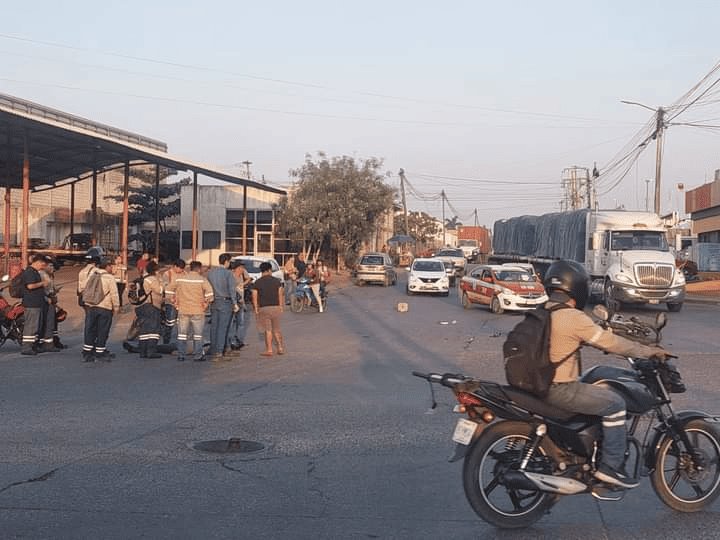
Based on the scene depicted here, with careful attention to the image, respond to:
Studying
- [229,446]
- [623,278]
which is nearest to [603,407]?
[229,446]

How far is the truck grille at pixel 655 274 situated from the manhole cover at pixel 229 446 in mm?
21729

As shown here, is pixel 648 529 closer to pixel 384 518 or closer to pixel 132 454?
pixel 384 518

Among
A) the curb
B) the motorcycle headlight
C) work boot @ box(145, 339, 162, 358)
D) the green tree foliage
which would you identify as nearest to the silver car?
the curb

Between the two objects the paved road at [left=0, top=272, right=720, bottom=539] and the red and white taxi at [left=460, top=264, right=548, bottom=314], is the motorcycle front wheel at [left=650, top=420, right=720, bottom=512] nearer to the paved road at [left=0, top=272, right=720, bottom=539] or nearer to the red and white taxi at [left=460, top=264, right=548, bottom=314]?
the paved road at [left=0, top=272, right=720, bottom=539]

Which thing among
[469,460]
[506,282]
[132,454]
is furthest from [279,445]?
[506,282]

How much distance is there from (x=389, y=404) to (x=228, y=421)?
2189mm

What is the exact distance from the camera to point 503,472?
5953mm

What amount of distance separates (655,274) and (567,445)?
23.4m

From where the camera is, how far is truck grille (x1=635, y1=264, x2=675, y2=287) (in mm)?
28047

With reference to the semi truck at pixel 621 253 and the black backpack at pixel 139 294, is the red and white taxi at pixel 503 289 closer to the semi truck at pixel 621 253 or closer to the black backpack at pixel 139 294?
the semi truck at pixel 621 253

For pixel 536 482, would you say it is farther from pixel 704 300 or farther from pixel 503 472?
pixel 704 300

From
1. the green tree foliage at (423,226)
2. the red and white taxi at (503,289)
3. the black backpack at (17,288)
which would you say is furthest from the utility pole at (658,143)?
the green tree foliage at (423,226)

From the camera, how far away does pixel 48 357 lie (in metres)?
15.7

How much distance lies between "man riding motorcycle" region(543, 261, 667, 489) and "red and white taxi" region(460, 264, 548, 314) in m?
20.2
